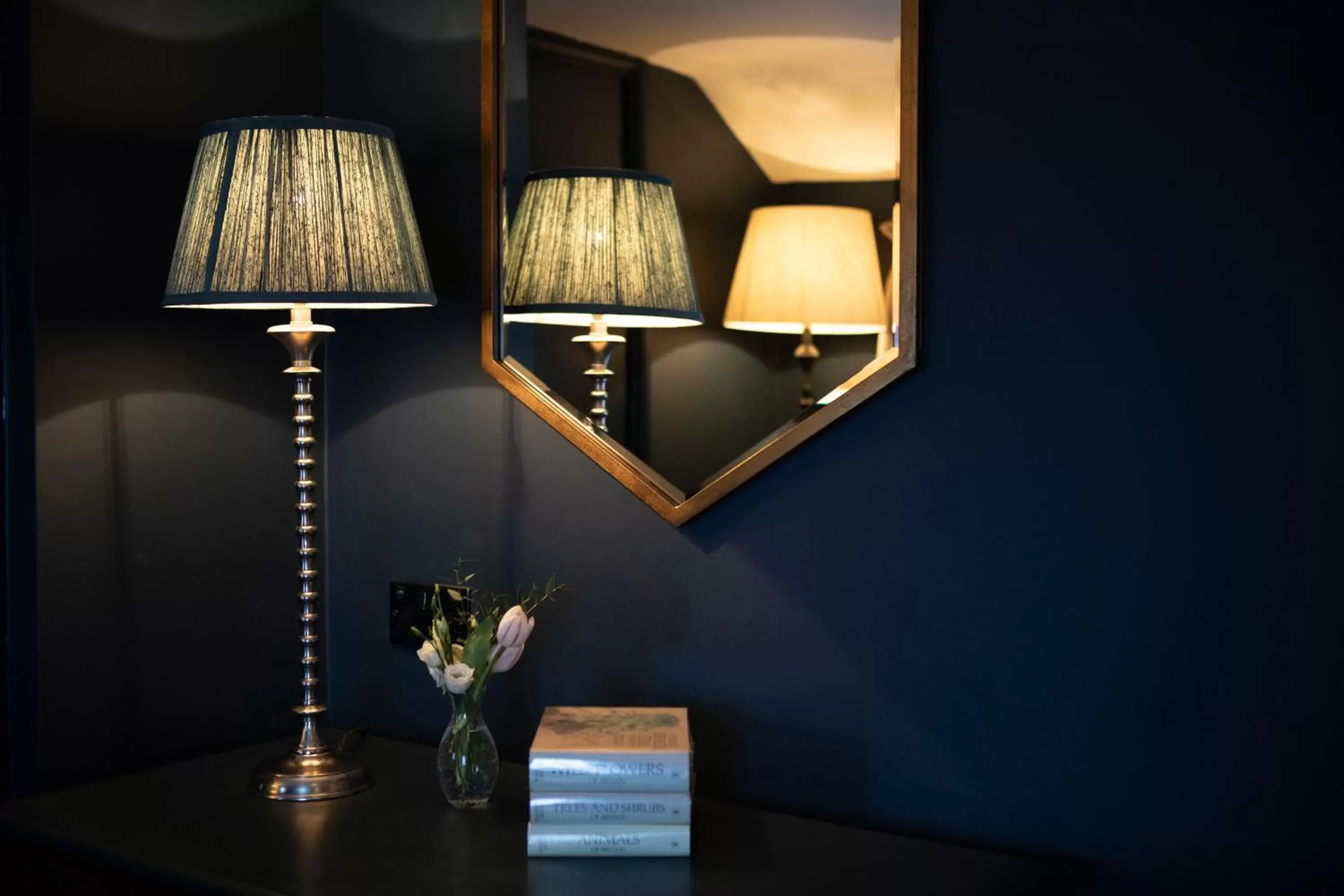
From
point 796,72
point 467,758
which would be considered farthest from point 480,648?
point 796,72

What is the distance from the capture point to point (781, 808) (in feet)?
Answer: 6.10

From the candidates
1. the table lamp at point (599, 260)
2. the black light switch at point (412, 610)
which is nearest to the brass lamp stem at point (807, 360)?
the table lamp at point (599, 260)

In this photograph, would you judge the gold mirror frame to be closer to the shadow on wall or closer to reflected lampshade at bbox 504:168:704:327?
reflected lampshade at bbox 504:168:704:327

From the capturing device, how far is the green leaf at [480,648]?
70.9 inches

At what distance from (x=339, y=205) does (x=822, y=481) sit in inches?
28.7

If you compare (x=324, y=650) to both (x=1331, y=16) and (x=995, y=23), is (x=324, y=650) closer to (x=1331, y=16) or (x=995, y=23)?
(x=995, y=23)

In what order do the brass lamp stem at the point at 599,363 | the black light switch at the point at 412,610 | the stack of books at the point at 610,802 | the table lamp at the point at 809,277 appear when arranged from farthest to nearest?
1. the black light switch at the point at 412,610
2. the brass lamp stem at the point at 599,363
3. the table lamp at the point at 809,277
4. the stack of books at the point at 610,802

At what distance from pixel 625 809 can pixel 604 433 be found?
58 centimetres

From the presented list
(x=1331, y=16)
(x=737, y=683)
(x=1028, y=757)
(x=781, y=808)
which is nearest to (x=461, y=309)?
(x=737, y=683)

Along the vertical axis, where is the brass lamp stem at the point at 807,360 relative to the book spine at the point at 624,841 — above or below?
above

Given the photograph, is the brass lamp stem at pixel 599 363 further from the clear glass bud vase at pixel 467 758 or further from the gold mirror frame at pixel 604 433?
the clear glass bud vase at pixel 467 758

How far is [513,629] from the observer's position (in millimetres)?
1825

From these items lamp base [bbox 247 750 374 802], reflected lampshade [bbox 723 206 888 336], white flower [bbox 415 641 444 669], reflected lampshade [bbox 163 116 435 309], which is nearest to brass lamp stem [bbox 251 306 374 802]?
lamp base [bbox 247 750 374 802]

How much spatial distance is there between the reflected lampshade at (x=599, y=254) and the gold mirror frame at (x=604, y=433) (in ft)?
0.18
